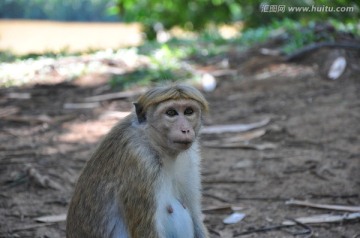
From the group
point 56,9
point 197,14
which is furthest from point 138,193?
point 56,9

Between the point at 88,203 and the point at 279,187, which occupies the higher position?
the point at 88,203

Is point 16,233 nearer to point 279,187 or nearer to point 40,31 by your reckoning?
point 279,187

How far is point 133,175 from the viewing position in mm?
3971

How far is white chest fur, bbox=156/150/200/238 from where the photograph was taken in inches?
158

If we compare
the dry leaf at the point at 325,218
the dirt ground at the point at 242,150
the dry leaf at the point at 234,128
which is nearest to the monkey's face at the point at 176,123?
the dirt ground at the point at 242,150

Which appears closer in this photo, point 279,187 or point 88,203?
point 88,203

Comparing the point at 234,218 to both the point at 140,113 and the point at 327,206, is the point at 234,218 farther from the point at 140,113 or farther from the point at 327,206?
the point at 140,113

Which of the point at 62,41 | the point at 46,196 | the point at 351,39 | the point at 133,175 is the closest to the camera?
the point at 133,175

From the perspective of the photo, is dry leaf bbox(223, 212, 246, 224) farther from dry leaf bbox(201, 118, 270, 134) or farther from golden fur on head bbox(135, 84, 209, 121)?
dry leaf bbox(201, 118, 270, 134)

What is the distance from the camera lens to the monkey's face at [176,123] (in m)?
3.88

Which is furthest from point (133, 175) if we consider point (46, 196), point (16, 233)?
point (46, 196)

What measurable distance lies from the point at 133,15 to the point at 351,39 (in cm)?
837

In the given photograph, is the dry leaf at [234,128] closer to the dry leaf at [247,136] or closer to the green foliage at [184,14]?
the dry leaf at [247,136]

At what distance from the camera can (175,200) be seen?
163 inches
